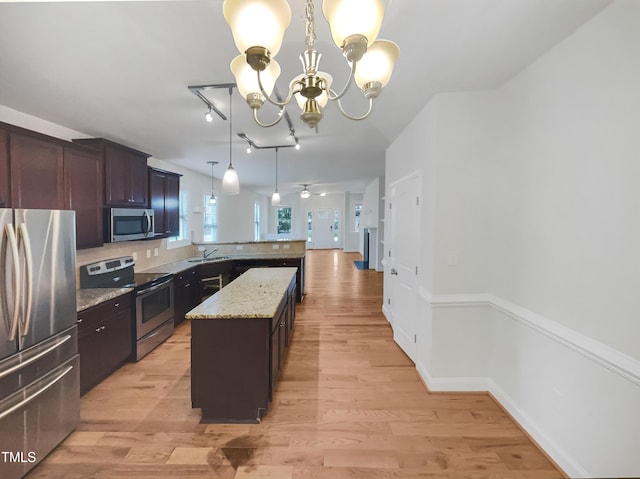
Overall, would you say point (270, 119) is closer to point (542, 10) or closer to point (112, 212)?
point (112, 212)

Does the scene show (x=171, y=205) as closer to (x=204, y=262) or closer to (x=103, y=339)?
(x=204, y=262)

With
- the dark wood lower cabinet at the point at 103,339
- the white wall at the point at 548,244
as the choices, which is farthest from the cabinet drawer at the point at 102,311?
the white wall at the point at 548,244

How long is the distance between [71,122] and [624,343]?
15.5 feet

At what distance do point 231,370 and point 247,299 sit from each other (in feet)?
1.87

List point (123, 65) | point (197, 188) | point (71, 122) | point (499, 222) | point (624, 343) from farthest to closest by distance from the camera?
point (197, 188)
point (71, 122)
point (499, 222)
point (123, 65)
point (624, 343)

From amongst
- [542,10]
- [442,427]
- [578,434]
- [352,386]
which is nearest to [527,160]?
[542,10]

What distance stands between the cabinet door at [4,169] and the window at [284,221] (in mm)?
11083

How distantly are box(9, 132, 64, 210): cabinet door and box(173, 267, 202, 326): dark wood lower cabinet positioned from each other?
1.70m

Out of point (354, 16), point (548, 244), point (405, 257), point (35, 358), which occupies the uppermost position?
point (354, 16)

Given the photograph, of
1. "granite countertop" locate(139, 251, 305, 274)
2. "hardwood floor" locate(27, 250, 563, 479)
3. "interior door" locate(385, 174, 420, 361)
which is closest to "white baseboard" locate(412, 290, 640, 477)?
"hardwood floor" locate(27, 250, 563, 479)

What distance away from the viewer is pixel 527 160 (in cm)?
206

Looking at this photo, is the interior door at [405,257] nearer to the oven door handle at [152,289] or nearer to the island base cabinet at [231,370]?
the island base cabinet at [231,370]

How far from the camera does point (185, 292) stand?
410 centimetres

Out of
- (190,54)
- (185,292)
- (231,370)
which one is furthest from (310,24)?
(185,292)
